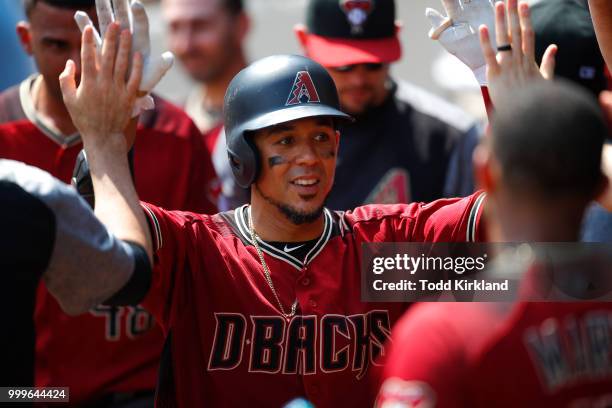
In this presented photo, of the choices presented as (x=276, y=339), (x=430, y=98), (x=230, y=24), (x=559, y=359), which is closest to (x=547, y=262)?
(x=559, y=359)

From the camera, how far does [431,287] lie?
4066mm

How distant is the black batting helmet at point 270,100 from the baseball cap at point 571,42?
957mm

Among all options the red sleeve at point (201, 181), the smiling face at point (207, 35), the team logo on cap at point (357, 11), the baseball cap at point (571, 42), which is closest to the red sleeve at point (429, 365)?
the baseball cap at point (571, 42)

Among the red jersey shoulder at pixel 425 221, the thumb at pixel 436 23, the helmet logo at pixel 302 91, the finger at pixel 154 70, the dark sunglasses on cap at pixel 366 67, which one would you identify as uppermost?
the thumb at pixel 436 23

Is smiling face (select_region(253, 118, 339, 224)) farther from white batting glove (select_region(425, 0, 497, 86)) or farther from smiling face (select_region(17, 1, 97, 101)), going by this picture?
smiling face (select_region(17, 1, 97, 101))

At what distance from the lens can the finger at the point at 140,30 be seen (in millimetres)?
3752

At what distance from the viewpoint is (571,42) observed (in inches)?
183

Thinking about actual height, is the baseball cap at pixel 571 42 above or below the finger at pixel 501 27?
below

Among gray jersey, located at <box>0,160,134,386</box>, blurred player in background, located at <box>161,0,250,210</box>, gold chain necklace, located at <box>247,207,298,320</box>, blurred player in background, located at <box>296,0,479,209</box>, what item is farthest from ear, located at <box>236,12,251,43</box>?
gray jersey, located at <box>0,160,134,386</box>

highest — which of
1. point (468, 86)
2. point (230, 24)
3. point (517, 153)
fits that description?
point (517, 153)

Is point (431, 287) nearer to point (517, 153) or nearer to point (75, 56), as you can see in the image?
point (517, 153)

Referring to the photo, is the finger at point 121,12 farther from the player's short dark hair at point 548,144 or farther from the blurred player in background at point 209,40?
the blurred player in background at point 209,40

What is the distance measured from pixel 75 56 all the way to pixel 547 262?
3115mm

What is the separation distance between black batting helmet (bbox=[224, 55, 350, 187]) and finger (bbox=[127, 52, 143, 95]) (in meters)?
0.62
